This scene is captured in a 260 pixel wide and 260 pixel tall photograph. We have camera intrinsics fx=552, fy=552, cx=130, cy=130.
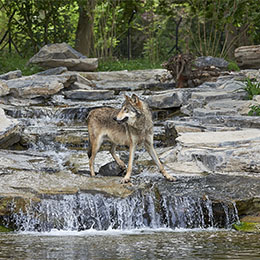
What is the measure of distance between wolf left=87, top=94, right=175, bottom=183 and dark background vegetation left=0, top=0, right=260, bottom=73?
448 inches

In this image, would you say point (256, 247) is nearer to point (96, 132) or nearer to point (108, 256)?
point (108, 256)

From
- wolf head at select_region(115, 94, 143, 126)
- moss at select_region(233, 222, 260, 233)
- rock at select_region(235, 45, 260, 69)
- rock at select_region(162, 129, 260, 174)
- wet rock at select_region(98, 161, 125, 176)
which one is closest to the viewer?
moss at select_region(233, 222, 260, 233)

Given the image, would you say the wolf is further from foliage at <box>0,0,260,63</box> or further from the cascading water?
foliage at <box>0,0,260,63</box>

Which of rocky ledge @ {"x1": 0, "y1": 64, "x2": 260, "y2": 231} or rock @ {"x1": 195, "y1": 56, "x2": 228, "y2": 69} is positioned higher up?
rock @ {"x1": 195, "y1": 56, "x2": 228, "y2": 69}

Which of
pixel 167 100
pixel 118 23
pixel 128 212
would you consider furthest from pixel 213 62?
pixel 128 212

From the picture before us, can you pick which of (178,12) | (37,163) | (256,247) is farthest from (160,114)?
(178,12)

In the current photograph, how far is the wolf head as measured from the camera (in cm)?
748

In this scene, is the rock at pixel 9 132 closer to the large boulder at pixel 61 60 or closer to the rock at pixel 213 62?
the large boulder at pixel 61 60

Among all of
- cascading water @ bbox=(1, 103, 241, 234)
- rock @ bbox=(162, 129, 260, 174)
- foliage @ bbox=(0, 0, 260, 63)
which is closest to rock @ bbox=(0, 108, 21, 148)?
rock @ bbox=(162, 129, 260, 174)

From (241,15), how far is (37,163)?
498 inches

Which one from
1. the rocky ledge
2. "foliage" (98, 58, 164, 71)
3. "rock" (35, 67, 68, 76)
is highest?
"rock" (35, 67, 68, 76)

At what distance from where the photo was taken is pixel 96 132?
838 cm

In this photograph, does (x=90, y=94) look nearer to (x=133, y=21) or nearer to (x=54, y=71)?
(x=54, y=71)

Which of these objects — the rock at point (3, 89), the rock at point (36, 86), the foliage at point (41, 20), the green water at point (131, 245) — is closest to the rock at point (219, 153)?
the green water at point (131, 245)
